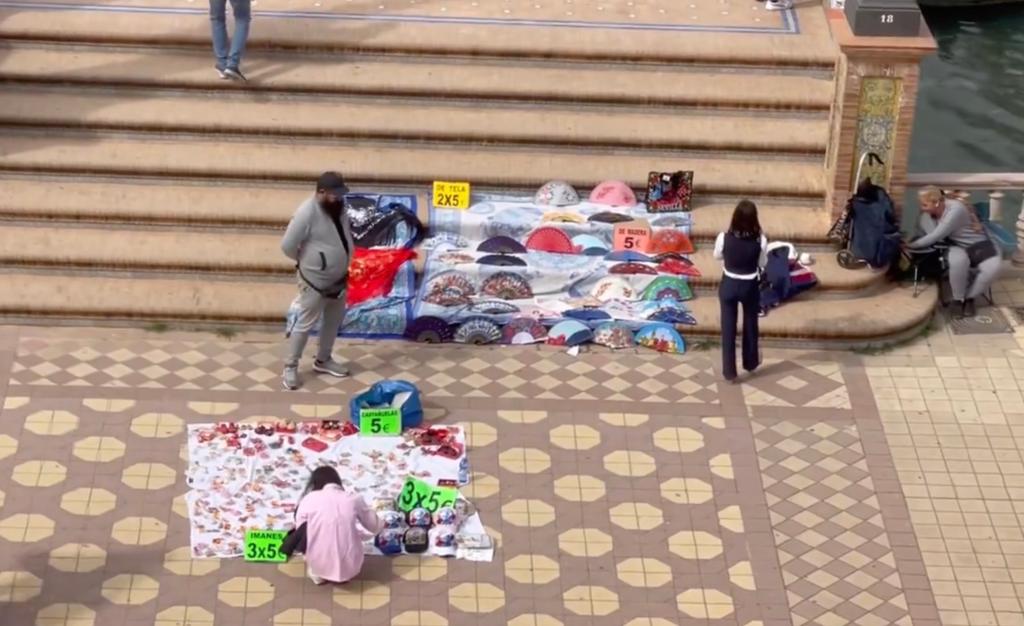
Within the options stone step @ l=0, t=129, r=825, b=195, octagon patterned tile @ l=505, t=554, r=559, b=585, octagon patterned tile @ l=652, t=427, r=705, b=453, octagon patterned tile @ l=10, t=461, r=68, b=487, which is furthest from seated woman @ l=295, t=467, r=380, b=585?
stone step @ l=0, t=129, r=825, b=195

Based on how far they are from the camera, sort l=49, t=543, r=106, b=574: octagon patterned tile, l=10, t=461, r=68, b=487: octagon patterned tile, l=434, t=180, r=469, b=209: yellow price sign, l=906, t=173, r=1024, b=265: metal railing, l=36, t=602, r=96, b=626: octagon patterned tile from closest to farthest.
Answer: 1. l=36, t=602, r=96, b=626: octagon patterned tile
2. l=49, t=543, r=106, b=574: octagon patterned tile
3. l=10, t=461, r=68, b=487: octagon patterned tile
4. l=434, t=180, r=469, b=209: yellow price sign
5. l=906, t=173, r=1024, b=265: metal railing

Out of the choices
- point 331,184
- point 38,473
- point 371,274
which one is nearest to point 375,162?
point 371,274

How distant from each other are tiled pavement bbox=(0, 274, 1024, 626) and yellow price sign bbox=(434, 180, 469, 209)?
4.84ft

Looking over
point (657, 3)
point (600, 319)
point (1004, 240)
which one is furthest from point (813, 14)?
point (600, 319)

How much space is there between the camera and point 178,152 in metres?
16.0

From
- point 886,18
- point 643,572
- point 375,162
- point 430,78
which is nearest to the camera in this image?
point 643,572

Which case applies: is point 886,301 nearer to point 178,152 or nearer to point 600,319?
point 600,319

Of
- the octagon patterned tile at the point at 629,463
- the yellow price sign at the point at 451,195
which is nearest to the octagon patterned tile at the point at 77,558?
the octagon patterned tile at the point at 629,463

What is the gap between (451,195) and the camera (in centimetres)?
1576

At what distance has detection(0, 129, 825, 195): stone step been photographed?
15.9m

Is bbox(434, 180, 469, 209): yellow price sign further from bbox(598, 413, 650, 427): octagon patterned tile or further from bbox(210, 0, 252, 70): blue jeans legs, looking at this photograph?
bbox(598, 413, 650, 427): octagon patterned tile

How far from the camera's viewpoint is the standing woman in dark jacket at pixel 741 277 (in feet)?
45.5

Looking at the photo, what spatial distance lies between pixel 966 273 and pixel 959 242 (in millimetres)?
251

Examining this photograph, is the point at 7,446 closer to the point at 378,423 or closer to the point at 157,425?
the point at 157,425
